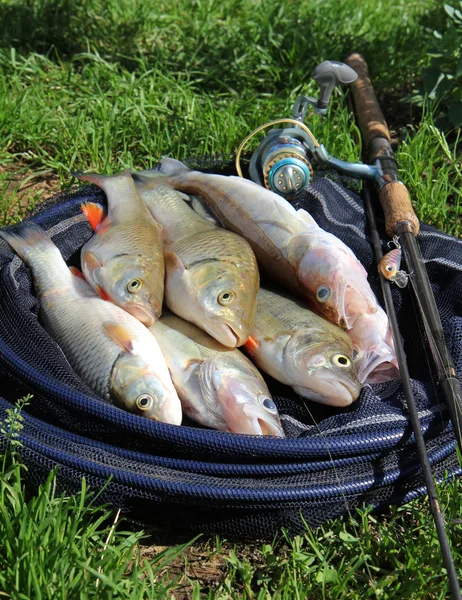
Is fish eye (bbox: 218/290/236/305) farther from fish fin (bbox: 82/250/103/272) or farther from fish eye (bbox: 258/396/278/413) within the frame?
fish fin (bbox: 82/250/103/272)

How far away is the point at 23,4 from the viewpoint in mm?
5691

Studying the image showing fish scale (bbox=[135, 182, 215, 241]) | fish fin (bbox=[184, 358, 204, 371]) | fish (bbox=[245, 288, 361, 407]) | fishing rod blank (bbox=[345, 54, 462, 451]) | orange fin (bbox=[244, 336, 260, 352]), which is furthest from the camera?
fish scale (bbox=[135, 182, 215, 241])

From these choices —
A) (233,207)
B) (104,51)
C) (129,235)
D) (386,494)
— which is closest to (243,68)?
(104,51)

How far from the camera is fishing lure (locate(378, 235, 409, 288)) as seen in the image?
3.19m

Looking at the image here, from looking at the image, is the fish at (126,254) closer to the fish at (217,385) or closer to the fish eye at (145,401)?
the fish at (217,385)

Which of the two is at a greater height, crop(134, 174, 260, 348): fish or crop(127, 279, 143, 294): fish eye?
crop(134, 174, 260, 348): fish

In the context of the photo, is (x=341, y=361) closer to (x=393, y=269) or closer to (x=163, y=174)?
(x=393, y=269)

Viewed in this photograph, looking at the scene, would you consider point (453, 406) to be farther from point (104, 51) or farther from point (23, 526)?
point (104, 51)

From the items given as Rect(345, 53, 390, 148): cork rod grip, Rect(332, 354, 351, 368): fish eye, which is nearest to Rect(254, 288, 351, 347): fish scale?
Rect(332, 354, 351, 368): fish eye

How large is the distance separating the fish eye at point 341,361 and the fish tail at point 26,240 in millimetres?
1273

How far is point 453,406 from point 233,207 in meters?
1.40

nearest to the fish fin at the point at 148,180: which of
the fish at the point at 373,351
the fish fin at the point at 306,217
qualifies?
the fish fin at the point at 306,217

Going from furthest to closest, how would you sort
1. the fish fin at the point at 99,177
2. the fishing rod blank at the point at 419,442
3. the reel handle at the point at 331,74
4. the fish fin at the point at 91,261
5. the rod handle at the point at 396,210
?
the reel handle at the point at 331,74
the fish fin at the point at 99,177
the rod handle at the point at 396,210
the fish fin at the point at 91,261
the fishing rod blank at the point at 419,442

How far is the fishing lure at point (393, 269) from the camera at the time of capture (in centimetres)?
319
